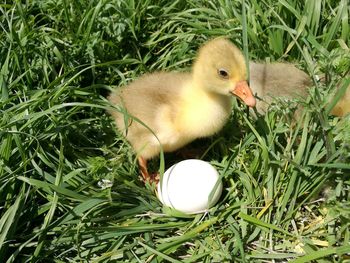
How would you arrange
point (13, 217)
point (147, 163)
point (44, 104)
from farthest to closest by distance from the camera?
point (147, 163) → point (44, 104) → point (13, 217)

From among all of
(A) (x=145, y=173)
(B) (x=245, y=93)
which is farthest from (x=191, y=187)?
(B) (x=245, y=93)

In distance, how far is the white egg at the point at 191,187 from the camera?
2.25 metres

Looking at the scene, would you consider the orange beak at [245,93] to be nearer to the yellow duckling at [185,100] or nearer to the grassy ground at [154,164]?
the yellow duckling at [185,100]

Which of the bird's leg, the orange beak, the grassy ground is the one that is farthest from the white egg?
the orange beak

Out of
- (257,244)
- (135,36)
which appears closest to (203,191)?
(257,244)

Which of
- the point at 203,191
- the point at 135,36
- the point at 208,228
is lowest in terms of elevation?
the point at 208,228

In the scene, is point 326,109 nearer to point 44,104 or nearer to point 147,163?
point 147,163

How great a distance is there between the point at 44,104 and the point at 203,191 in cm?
81

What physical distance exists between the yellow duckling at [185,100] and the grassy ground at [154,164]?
0.49ft

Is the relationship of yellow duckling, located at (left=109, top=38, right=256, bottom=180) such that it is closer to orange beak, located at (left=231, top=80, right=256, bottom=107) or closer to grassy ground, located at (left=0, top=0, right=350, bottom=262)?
orange beak, located at (left=231, top=80, right=256, bottom=107)

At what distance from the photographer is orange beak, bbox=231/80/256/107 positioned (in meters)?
2.10

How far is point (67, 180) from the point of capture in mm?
2318

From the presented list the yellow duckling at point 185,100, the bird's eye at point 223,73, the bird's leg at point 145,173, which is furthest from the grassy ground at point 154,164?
the bird's eye at point 223,73

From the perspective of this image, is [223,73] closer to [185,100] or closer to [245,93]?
[245,93]
